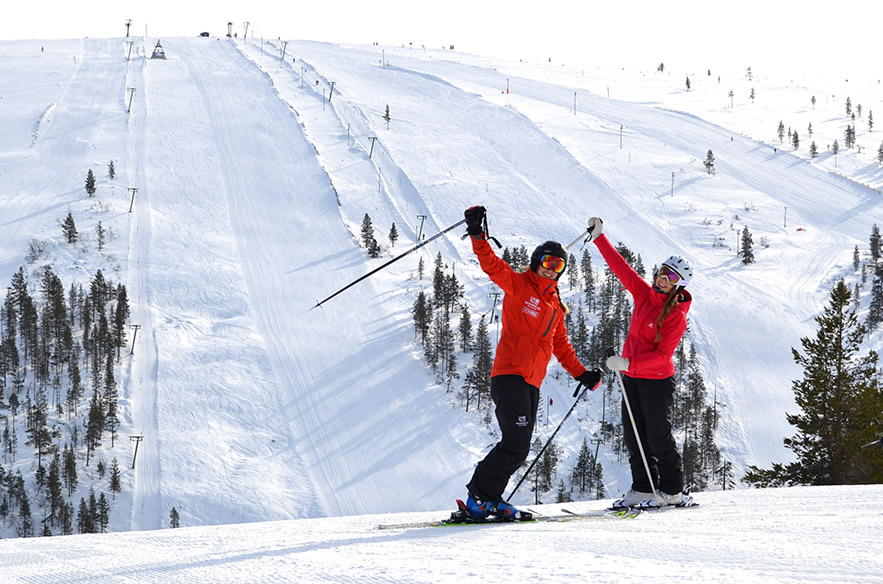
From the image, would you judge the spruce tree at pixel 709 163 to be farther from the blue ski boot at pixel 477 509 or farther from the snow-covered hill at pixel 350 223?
the blue ski boot at pixel 477 509

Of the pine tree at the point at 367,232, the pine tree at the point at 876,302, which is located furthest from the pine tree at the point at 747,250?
the pine tree at the point at 367,232

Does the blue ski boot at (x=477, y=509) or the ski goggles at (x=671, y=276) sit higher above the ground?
the ski goggles at (x=671, y=276)

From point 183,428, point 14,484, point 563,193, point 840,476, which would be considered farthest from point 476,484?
point 563,193

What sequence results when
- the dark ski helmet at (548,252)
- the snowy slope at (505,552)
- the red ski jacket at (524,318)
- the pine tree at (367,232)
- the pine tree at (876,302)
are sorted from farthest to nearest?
the pine tree at (367,232), the pine tree at (876,302), the dark ski helmet at (548,252), the red ski jacket at (524,318), the snowy slope at (505,552)

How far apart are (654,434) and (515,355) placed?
5.14 feet

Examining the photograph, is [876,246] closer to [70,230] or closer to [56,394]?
[56,394]

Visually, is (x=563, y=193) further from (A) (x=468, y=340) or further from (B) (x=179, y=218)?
(B) (x=179, y=218)

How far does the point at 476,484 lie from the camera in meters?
5.64

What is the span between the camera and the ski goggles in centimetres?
620

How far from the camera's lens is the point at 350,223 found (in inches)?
1517

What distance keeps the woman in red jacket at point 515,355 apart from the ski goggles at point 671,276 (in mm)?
1010

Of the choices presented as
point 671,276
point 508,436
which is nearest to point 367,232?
point 671,276

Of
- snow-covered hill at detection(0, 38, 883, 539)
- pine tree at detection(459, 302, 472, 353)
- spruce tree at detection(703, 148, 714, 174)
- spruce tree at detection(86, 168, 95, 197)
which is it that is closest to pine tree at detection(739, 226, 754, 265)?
snow-covered hill at detection(0, 38, 883, 539)

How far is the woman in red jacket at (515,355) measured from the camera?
18.2 ft
